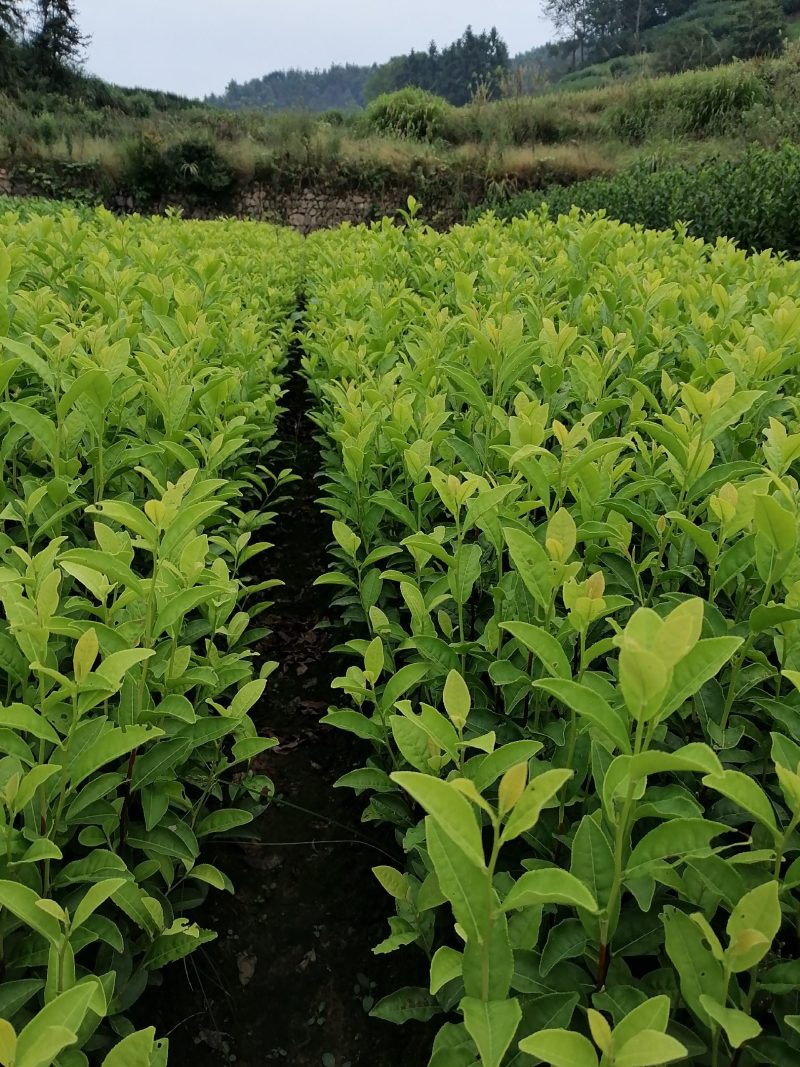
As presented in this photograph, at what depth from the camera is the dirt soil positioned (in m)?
1.68

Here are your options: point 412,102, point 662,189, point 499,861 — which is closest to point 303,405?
point 499,861

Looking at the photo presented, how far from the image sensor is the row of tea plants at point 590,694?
0.96 m

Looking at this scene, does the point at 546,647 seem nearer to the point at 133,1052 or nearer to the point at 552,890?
the point at 552,890

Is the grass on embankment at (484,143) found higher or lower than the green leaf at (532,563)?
higher

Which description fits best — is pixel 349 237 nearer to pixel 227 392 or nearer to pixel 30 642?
pixel 227 392

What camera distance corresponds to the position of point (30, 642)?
131 centimetres

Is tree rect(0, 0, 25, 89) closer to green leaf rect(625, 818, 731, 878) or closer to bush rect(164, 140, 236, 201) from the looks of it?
bush rect(164, 140, 236, 201)

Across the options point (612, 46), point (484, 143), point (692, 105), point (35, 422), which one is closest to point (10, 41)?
point (484, 143)

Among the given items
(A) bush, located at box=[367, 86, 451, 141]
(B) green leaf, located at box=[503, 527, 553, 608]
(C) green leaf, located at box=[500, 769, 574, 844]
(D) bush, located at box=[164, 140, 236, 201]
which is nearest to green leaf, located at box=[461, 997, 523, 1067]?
(C) green leaf, located at box=[500, 769, 574, 844]

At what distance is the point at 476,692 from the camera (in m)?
1.70

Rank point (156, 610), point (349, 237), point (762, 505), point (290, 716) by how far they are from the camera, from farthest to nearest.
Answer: point (349, 237), point (290, 716), point (156, 610), point (762, 505)

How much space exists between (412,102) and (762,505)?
24442 mm

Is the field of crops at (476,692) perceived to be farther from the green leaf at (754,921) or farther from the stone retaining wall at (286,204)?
the stone retaining wall at (286,204)

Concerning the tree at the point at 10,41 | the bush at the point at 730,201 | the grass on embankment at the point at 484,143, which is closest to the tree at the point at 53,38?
the tree at the point at 10,41
